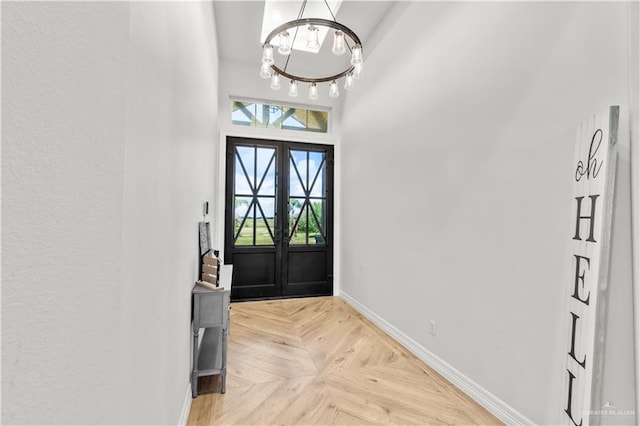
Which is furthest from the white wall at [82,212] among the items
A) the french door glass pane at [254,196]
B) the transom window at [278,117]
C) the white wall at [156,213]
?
the transom window at [278,117]

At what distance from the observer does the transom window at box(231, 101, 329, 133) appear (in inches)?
183

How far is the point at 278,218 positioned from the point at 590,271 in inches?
152

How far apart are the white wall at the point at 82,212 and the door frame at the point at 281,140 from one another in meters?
3.16

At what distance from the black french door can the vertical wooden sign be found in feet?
12.1

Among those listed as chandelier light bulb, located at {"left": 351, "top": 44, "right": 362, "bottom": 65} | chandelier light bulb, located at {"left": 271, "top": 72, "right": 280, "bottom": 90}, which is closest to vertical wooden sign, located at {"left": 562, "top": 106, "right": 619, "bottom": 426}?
chandelier light bulb, located at {"left": 351, "top": 44, "right": 362, "bottom": 65}

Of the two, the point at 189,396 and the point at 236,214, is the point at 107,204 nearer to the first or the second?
the point at 189,396

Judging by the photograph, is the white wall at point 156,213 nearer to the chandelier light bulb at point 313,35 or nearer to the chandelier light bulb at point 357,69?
the chandelier light bulb at point 313,35

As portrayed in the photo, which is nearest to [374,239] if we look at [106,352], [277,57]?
[277,57]

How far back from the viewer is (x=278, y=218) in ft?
15.5

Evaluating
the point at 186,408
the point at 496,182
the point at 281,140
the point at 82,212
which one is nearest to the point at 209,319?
the point at 186,408

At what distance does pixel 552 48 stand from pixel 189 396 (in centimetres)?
306

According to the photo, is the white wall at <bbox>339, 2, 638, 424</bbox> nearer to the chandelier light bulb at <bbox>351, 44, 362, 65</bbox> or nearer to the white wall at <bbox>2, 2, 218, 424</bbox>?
the chandelier light bulb at <bbox>351, 44, 362, 65</bbox>

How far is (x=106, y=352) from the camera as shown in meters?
0.67

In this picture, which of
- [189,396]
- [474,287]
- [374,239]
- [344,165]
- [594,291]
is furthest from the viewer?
[344,165]
